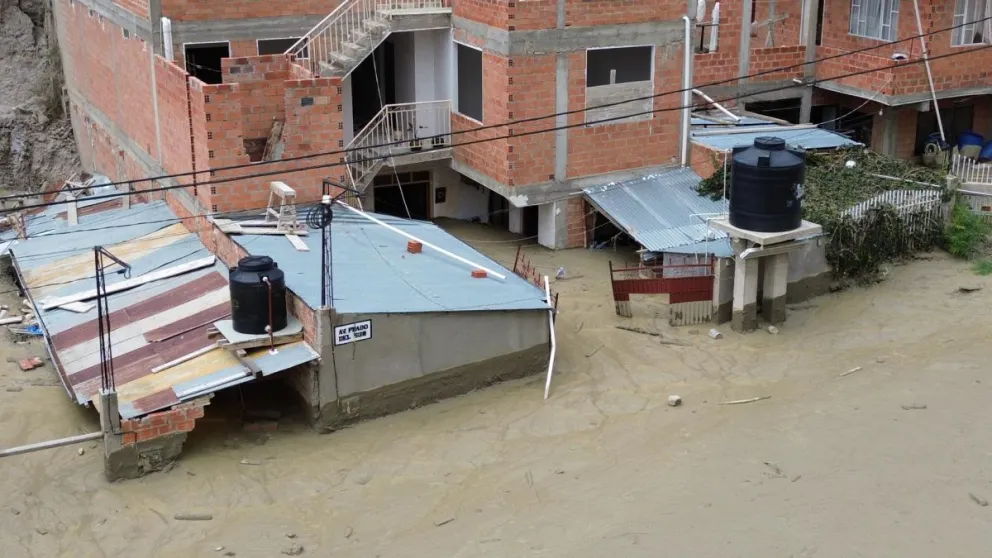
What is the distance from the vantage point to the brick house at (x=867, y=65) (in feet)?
81.5

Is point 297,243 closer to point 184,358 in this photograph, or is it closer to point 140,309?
point 140,309

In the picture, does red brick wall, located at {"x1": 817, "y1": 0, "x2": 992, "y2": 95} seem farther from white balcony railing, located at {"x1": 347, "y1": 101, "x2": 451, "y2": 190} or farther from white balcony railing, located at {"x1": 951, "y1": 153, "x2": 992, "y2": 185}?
white balcony railing, located at {"x1": 347, "y1": 101, "x2": 451, "y2": 190}

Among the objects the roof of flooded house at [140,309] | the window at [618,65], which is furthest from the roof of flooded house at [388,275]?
the window at [618,65]

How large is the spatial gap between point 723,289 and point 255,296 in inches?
324

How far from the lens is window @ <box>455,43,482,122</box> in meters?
23.3

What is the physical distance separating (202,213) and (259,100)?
2291 millimetres

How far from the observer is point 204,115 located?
1992 centimetres

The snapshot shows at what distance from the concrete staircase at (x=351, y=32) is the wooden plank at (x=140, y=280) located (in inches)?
204

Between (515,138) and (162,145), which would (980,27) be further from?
(162,145)

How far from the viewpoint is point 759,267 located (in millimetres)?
20219

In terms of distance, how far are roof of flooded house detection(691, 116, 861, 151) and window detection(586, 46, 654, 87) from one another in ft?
6.33

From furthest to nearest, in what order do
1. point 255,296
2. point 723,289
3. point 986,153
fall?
1. point 986,153
2. point 723,289
3. point 255,296

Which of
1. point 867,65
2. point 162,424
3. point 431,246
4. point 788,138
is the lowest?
point 162,424

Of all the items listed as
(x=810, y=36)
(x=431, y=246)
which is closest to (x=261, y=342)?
(x=431, y=246)
